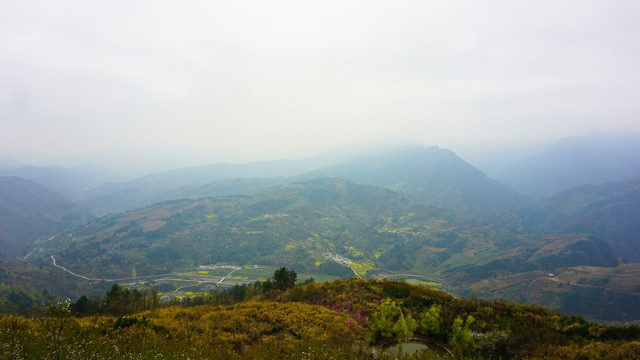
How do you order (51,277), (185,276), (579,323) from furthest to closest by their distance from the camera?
(185,276) < (51,277) < (579,323)

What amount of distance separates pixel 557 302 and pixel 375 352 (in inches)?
5886

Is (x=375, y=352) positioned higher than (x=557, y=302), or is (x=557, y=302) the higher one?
(x=375, y=352)

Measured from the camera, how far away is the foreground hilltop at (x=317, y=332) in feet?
29.7

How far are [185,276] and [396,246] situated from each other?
145m

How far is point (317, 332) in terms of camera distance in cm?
1603

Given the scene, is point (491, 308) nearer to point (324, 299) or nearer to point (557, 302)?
point (324, 299)

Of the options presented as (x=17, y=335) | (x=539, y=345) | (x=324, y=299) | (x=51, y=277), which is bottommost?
(x=51, y=277)

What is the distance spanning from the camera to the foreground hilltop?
9.05 m

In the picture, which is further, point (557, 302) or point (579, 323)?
point (557, 302)

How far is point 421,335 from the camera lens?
1798cm

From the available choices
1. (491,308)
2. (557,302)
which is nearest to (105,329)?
(491,308)

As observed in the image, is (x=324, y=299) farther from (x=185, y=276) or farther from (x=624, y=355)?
(x=185, y=276)

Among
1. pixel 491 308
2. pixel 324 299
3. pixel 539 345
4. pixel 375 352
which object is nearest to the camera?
pixel 375 352

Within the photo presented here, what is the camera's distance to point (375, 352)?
40.4ft
